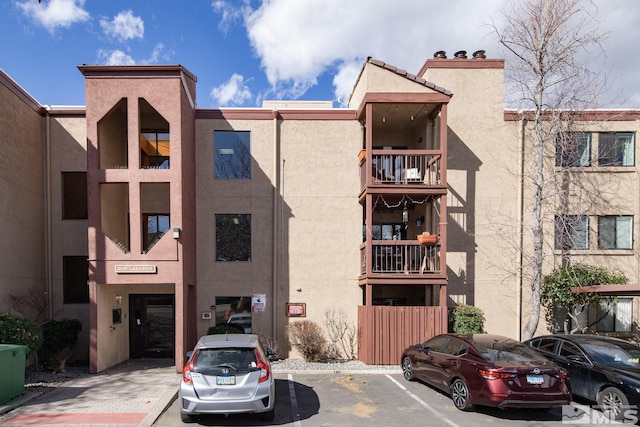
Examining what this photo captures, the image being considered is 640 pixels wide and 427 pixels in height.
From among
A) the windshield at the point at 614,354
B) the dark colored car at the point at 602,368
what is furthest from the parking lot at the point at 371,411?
the windshield at the point at 614,354

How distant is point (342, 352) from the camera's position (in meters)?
13.9

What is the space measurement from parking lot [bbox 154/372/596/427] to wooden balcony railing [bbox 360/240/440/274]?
11.5 ft

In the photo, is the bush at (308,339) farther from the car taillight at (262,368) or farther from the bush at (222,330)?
the car taillight at (262,368)

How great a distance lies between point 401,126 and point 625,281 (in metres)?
8.88

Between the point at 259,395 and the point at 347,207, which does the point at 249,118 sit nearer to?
the point at 347,207

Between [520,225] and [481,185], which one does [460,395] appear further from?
[481,185]

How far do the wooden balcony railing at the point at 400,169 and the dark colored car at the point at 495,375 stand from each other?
5565mm

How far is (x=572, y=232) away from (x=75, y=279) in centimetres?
1670

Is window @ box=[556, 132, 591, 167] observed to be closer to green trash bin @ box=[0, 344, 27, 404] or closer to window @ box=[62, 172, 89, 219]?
window @ box=[62, 172, 89, 219]

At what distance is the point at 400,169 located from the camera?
14.0 m

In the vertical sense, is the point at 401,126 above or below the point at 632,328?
above

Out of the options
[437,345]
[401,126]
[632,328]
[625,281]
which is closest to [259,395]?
[437,345]

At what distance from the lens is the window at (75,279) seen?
13.6 metres

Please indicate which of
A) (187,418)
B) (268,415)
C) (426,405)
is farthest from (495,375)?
(187,418)
